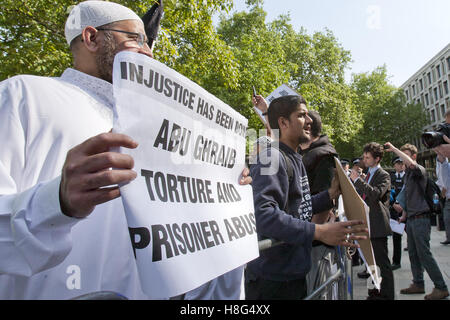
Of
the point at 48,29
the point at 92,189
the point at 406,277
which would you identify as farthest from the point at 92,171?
the point at 48,29

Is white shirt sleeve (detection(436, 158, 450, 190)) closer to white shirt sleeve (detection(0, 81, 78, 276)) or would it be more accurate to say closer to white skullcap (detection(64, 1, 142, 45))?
white skullcap (detection(64, 1, 142, 45))

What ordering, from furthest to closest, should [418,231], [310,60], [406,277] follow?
[310,60]
[406,277]
[418,231]

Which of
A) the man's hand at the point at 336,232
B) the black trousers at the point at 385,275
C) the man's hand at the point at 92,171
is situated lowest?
the black trousers at the point at 385,275

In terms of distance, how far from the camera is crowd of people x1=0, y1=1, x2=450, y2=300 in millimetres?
846

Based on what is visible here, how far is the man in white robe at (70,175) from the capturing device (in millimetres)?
823

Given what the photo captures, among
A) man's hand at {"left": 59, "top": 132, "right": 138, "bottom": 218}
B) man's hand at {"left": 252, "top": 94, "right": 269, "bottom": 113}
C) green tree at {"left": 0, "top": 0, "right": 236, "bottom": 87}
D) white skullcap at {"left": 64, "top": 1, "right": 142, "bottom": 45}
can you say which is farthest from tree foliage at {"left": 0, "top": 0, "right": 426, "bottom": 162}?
man's hand at {"left": 59, "top": 132, "right": 138, "bottom": 218}

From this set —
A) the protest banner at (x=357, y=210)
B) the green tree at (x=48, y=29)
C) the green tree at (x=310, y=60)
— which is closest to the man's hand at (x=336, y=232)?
the protest banner at (x=357, y=210)

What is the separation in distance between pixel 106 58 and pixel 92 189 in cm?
92

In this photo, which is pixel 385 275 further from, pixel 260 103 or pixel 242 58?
pixel 242 58

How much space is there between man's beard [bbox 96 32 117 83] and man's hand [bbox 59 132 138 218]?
2.74 ft

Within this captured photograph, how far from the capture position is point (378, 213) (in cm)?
477

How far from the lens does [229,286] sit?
4.90 feet

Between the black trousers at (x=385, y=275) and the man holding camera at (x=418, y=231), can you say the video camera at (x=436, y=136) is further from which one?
the black trousers at (x=385, y=275)

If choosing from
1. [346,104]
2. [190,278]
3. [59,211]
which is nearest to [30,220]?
[59,211]
